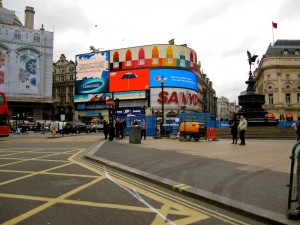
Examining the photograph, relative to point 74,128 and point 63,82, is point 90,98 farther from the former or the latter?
point 74,128

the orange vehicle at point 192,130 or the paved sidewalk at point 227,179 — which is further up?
the orange vehicle at point 192,130

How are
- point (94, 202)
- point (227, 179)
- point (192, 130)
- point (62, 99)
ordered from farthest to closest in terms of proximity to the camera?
point (62, 99)
point (192, 130)
point (227, 179)
point (94, 202)

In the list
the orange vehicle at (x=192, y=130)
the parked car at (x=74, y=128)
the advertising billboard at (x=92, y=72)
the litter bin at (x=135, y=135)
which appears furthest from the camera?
the advertising billboard at (x=92, y=72)

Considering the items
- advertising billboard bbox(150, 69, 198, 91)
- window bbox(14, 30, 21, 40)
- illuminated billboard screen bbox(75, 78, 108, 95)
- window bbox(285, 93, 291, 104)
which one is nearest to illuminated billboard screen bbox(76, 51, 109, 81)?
illuminated billboard screen bbox(75, 78, 108, 95)

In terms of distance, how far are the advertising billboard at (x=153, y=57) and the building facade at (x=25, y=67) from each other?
1565 centimetres

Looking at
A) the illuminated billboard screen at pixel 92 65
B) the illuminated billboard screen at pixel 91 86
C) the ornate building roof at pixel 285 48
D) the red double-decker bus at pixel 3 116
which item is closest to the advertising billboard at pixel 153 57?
the illuminated billboard screen at pixel 92 65

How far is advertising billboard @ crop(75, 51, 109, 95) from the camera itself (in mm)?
71750

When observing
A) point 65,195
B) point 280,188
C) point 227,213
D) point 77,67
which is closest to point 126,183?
point 65,195


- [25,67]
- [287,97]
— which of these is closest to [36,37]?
[25,67]

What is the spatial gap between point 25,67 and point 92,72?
15.2 metres

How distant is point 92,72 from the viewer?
73.4m

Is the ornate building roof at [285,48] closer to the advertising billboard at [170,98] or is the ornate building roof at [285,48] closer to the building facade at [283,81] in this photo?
the building facade at [283,81]

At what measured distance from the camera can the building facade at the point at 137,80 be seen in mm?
66562

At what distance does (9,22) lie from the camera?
69062 millimetres
